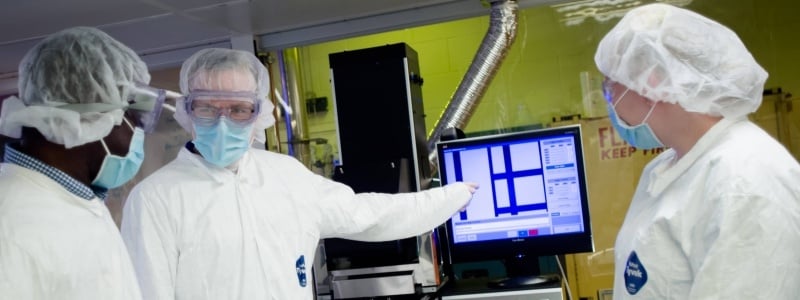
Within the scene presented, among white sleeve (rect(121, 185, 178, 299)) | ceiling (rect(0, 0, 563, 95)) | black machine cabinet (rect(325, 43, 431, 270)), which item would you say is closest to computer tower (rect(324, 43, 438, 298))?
black machine cabinet (rect(325, 43, 431, 270))

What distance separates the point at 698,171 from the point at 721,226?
0.16m

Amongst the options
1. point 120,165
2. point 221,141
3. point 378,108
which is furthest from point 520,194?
point 120,165

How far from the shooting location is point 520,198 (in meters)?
2.15

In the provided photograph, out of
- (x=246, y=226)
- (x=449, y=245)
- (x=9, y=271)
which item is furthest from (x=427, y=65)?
(x=9, y=271)

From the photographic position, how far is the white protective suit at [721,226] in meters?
1.06

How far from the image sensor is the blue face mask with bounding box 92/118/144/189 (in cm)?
130

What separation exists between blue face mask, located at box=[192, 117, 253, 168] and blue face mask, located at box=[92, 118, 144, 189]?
0.32 m

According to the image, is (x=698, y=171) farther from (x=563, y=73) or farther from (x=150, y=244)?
(x=563, y=73)

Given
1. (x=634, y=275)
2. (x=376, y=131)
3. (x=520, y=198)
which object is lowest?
(x=634, y=275)

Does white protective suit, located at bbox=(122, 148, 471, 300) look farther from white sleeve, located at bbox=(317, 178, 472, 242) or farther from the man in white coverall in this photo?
the man in white coverall

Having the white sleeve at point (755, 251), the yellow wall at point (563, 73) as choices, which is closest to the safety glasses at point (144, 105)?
the white sleeve at point (755, 251)

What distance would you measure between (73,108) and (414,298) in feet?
4.21

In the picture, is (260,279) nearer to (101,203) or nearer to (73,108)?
(101,203)

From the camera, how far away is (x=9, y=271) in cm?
108
